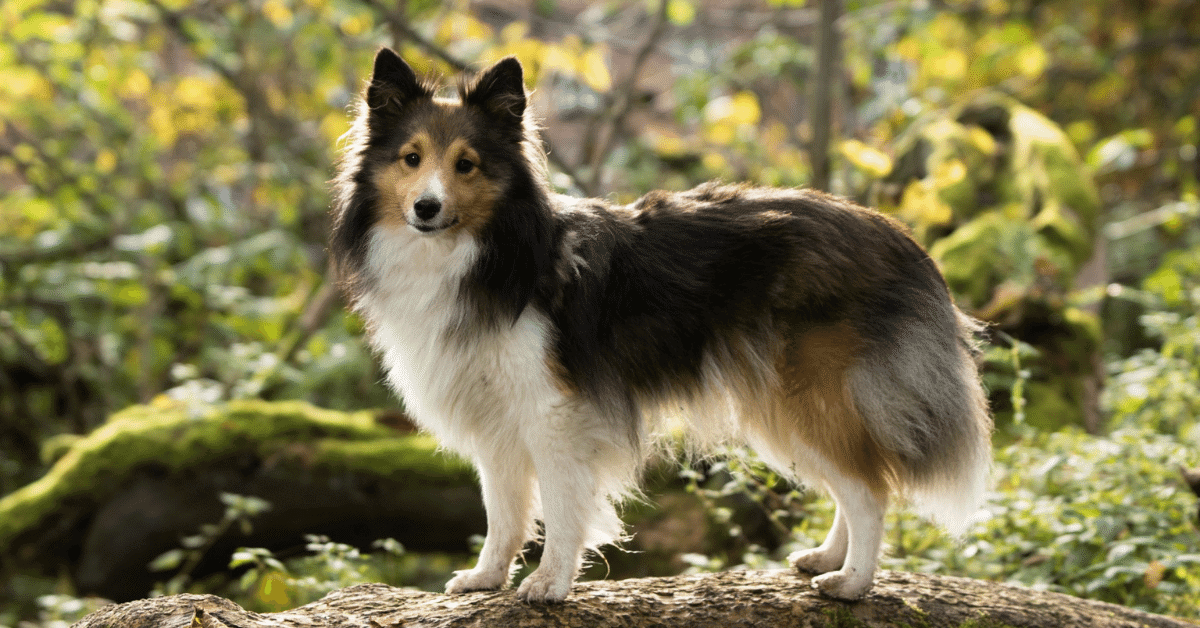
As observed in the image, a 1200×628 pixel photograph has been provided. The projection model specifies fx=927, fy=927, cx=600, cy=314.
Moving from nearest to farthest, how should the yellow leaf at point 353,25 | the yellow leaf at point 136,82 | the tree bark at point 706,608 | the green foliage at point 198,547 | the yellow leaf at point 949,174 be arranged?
1. the tree bark at point 706,608
2. the green foliage at point 198,547
3. the yellow leaf at point 949,174
4. the yellow leaf at point 353,25
5. the yellow leaf at point 136,82

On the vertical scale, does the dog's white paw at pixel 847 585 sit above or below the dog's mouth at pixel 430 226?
below

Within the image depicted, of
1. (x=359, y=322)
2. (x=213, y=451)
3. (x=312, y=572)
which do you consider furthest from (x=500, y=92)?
(x=359, y=322)

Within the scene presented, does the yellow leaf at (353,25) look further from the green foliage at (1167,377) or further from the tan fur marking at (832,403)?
the green foliage at (1167,377)

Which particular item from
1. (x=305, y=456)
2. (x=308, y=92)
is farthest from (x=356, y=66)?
(x=305, y=456)

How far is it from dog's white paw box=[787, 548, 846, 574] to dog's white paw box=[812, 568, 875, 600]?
0.24 metres

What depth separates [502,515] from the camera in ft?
10.3

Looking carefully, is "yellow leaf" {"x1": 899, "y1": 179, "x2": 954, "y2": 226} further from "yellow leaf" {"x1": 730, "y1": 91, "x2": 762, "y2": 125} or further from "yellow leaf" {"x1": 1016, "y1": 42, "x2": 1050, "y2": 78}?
"yellow leaf" {"x1": 1016, "y1": 42, "x2": 1050, "y2": 78}

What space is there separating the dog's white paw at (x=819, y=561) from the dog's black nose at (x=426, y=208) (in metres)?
1.69

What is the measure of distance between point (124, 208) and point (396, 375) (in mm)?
6179

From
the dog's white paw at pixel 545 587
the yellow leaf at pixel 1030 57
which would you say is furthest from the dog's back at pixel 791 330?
the yellow leaf at pixel 1030 57

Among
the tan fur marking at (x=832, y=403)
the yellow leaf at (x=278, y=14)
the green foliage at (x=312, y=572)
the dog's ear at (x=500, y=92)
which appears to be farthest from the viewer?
the yellow leaf at (x=278, y=14)

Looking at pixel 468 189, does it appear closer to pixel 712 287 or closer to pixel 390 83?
→ pixel 390 83

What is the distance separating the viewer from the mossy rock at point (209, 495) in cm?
483

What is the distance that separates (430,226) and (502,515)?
1.03m
